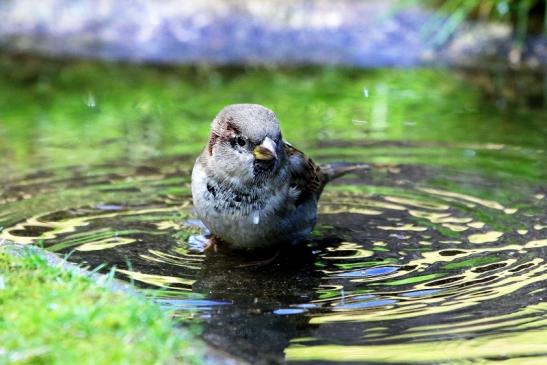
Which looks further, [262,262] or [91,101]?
[91,101]

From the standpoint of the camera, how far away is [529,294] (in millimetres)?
4520

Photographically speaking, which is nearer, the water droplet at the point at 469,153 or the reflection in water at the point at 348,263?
the reflection in water at the point at 348,263

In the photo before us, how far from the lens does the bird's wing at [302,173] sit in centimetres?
543

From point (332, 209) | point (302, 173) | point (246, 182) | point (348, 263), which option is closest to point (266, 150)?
point (246, 182)

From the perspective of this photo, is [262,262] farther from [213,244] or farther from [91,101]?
[91,101]

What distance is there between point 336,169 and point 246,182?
1435 millimetres

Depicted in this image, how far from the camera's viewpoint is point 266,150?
4906 millimetres

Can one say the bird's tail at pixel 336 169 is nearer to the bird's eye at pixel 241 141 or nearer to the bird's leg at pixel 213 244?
the bird's leg at pixel 213 244

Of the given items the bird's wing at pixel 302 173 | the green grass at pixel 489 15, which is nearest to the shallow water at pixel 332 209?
the bird's wing at pixel 302 173

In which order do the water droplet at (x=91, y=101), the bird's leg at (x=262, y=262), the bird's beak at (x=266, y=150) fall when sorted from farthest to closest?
1. the water droplet at (x=91, y=101)
2. the bird's leg at (x=262, y=262)
3. the bird's beak at (x=266, y=150)

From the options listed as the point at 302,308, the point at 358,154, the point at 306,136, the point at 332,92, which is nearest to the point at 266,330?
the point at 302,308

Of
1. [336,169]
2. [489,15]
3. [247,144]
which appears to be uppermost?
[489,15]

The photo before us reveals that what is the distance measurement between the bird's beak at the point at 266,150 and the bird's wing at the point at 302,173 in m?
0.47

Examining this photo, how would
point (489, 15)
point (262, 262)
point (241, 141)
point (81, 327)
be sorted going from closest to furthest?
point (81, 327) → point (241, 141) → point (262, 262) → point (489, 15)
